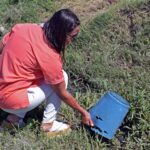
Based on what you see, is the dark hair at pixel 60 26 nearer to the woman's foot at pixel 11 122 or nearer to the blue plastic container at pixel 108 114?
the blue plastic container at pixel 108 114

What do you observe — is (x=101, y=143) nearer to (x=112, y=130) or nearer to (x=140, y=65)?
(x=112, y=130)

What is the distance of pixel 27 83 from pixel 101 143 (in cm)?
70

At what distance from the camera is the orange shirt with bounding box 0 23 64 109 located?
345cm

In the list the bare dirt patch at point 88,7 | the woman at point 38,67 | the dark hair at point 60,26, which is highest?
the dark hair at point 60,26

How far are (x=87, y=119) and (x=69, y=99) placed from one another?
208 millimetres

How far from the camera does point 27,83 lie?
3627 mm

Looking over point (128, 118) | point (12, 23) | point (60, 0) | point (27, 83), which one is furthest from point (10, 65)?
point (60, 0)

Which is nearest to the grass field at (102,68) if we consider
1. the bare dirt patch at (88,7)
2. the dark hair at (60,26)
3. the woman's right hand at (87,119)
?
the bare dirt patch at (88,7)

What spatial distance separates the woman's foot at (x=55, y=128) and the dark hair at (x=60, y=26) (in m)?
0.71

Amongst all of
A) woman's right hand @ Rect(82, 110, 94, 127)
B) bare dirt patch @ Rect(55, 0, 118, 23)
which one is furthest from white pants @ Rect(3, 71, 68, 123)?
bare dirt patch @ Rect(55, 0, 118, 23)

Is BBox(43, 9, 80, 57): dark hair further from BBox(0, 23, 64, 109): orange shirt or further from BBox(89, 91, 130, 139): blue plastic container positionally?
BBox(89, 91, 130, 139): blue plastic container

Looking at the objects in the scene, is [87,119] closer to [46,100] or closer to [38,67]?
[46,100]

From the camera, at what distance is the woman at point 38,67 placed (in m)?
3.41

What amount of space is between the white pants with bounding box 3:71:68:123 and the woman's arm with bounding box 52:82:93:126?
0.13m
